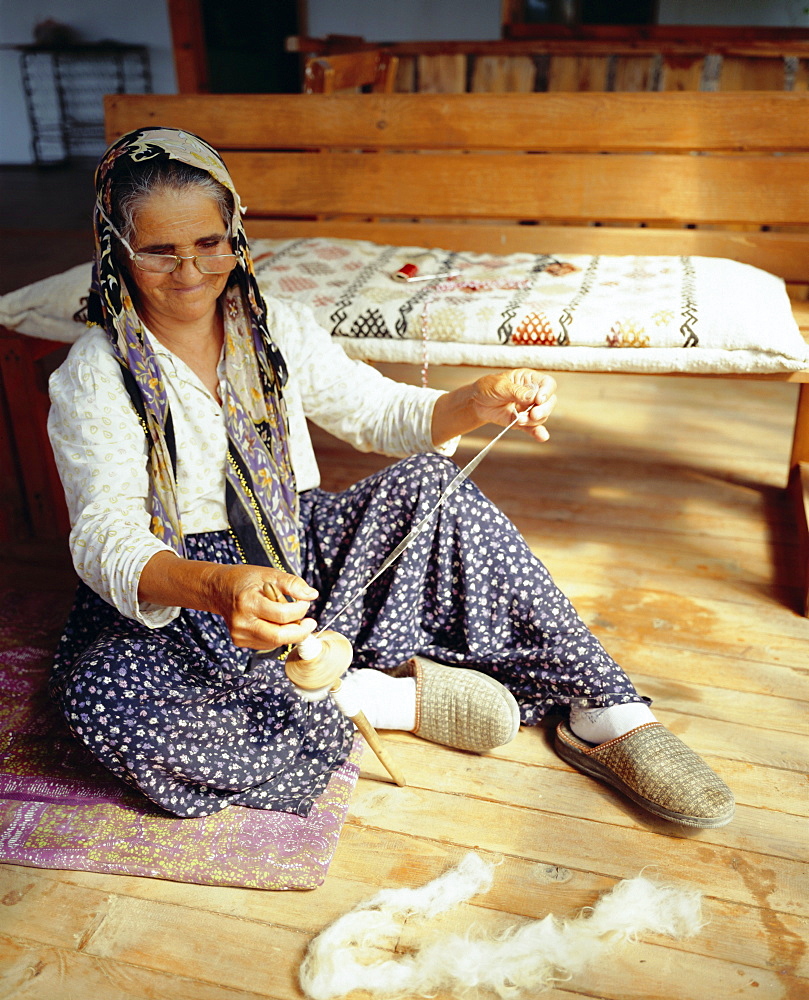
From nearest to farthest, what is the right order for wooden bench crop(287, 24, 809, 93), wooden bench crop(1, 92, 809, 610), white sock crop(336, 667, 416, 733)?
white sock crop(336, 667, 416, 733) → wooden bench crop(1, 92, 809, 610) → wooden bench crop(287, 24, 809, 93)

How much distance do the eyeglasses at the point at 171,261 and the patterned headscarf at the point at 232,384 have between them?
1.8 inches

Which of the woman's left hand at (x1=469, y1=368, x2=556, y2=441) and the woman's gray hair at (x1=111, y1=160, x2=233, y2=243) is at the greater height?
the woman's gray hair at (x1=111, y1=160, x2=233, y2=243)

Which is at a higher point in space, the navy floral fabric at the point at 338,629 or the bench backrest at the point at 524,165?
the bench backrest at the point at 524,165

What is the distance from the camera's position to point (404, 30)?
6715 mm

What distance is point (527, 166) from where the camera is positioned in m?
2.71

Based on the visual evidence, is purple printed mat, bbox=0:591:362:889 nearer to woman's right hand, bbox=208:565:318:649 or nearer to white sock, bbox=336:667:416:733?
white sock, bbox=336:667:416:733

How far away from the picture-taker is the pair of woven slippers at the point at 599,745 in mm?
1409

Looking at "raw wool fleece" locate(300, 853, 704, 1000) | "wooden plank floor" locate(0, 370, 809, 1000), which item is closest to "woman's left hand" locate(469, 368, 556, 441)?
"wooden plank floor" locate(0, 370, 809, 1000)

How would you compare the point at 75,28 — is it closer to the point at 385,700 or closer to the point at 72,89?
the point at 72,89

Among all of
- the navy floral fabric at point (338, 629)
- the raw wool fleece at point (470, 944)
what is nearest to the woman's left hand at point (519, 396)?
the navy floral fabric at point (338, 629)

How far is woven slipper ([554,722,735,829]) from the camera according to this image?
1.40m

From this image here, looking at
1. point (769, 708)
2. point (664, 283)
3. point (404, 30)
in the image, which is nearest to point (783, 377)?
point (664, 283)

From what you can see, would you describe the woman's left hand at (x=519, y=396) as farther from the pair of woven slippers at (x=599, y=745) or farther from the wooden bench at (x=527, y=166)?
the wooden bench at (x=527, y=166)

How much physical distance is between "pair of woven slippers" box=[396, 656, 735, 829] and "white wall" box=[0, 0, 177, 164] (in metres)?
8.28
